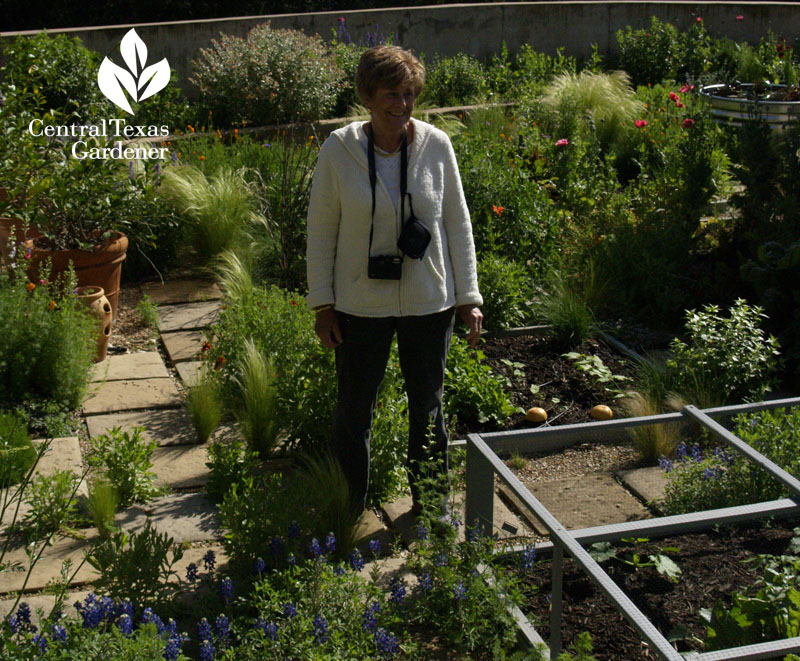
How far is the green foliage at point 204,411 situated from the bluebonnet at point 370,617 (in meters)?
1.84

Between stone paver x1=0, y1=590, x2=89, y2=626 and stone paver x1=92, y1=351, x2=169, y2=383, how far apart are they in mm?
1904

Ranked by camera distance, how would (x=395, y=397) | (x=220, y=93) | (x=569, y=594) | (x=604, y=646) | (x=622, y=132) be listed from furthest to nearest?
(x=220, y=93) → (x=622, y=132) → (x=395, y=397) → (x=569, y=594) → (x=604, y=646)

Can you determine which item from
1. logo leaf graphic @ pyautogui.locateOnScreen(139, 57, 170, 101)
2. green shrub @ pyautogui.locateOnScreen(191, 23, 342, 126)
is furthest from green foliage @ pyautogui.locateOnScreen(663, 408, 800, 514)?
logo leaf graphic @ pyautogui.locateOnScreen(139, 57, 170, 101)

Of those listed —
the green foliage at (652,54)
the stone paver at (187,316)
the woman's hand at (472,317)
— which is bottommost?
the stone paver at (187,316)

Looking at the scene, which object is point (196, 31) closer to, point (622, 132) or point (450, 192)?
point (622, 132)

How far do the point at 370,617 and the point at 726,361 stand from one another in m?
2.61

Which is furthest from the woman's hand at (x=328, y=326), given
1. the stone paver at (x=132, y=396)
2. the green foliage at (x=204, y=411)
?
the stone paver at (x=132, y=396)

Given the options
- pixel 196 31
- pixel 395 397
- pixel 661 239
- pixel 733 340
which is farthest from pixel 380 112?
pixel 196 31

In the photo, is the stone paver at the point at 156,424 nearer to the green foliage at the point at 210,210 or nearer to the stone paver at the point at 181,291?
the stone paver at the point at 181,291

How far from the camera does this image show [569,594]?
A: 319 centimetres

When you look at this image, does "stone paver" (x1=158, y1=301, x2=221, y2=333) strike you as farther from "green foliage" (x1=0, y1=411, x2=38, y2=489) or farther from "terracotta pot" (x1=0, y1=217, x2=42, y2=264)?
"green foliage" (x1=0, y1=411, x2=38, y2=489)

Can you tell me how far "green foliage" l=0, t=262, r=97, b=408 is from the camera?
4597 mm

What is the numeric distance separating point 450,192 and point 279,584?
1.46m

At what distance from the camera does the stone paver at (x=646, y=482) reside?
3.87 meters
